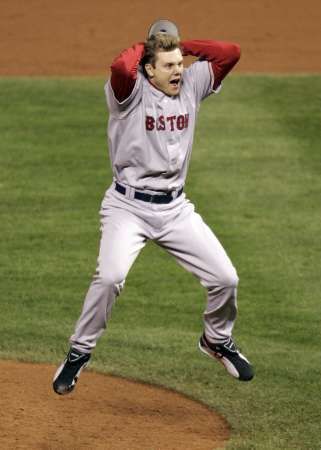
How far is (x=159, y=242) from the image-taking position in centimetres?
914

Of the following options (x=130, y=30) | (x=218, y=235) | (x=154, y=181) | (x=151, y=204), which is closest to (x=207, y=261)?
(x=151, y=204)

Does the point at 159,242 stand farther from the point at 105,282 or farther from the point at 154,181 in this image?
the point at 105,282

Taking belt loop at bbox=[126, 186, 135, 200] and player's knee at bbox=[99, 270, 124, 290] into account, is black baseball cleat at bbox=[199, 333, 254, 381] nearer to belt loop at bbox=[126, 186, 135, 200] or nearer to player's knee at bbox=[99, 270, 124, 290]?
player's knee at bbox=[99, 270, 124, 290]

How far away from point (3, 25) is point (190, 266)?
11.7 meters

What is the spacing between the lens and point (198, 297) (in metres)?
12.6

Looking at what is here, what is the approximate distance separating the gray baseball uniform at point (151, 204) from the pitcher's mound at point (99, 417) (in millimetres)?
665

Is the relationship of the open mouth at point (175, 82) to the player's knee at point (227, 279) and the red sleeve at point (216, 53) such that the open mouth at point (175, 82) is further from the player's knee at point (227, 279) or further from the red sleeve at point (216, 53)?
the player's knee at point (227, 279)

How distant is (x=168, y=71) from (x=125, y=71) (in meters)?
0.35

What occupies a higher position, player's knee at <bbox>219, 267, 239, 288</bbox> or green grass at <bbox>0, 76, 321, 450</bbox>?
player's knee at <bbox>219, 267, 239, 288</bbox>

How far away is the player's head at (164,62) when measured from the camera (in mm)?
8742

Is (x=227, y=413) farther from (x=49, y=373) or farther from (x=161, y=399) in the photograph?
(x=49, y=373)

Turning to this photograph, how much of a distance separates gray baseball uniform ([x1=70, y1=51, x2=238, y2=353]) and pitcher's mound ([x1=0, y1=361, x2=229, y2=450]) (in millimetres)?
665

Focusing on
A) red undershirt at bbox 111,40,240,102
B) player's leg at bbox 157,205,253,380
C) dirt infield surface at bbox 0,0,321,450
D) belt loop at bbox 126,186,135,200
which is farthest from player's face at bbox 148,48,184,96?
dirt infield surface at bbox 0,0,321,450

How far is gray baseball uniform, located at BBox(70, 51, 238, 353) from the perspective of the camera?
8836 millimetres
